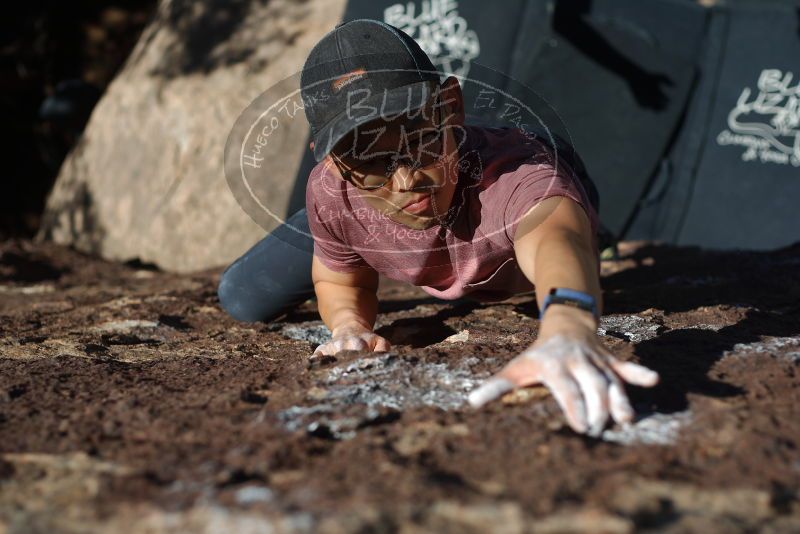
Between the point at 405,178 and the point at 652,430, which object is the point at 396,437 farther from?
the point at 405,178

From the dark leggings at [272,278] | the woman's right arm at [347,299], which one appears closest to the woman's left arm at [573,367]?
the woman's right arm at [347,299]

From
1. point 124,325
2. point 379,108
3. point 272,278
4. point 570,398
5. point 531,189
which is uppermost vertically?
point 379,108

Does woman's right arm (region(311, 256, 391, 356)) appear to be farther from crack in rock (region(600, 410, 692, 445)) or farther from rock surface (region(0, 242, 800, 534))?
crack in rock (region(600, 410, 692, 445))

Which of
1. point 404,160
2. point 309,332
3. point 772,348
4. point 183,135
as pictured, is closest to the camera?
point 404,160

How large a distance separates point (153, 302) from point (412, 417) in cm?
195

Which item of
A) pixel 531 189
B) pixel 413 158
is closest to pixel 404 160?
pixel 413 158

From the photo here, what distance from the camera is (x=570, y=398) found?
1567 mm

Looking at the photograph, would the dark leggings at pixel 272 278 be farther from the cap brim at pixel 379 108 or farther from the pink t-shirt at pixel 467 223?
the cap brim at pixel 379 108

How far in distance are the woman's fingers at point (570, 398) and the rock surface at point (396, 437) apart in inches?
1.2

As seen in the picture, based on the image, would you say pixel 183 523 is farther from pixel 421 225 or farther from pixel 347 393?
pixel 421 225

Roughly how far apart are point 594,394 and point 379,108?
0.76 meters

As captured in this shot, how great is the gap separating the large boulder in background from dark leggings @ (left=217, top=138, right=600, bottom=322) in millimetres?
1491

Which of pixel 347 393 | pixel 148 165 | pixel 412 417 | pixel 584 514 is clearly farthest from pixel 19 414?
pixel 148 165

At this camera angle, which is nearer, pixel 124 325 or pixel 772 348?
pixel 772 348
